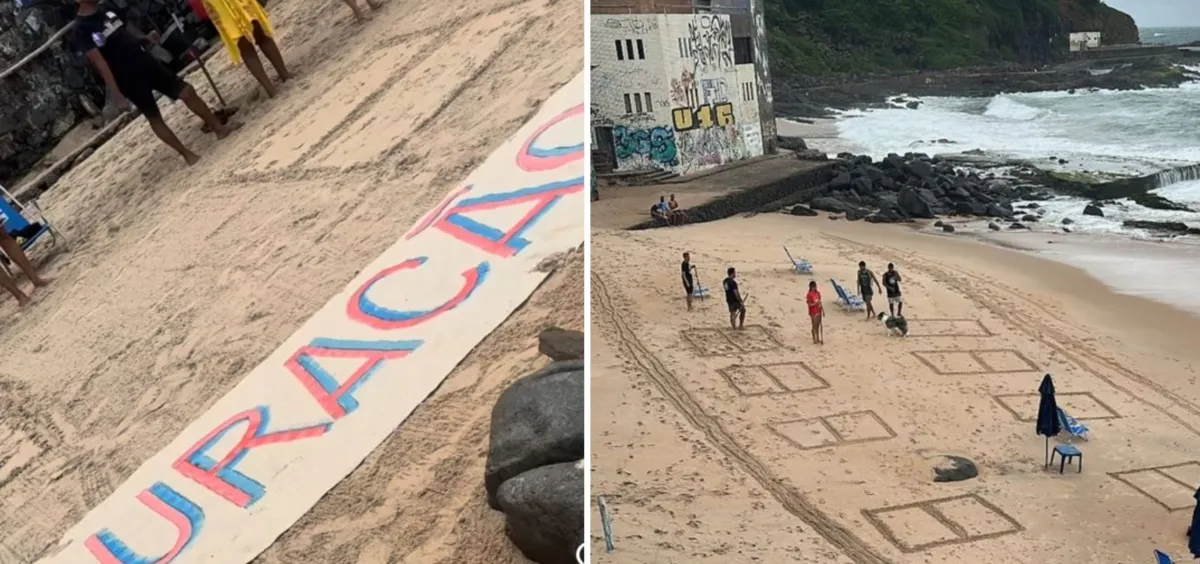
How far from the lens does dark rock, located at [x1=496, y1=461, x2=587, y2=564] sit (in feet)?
6.62

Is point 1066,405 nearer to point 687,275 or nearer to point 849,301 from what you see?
point 849,301

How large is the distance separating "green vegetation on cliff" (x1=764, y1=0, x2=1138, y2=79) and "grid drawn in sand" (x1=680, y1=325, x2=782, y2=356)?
3150mm

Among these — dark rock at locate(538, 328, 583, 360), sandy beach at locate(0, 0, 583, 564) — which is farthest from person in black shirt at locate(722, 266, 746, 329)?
dark rock at locate(538, 328, 583, 360)

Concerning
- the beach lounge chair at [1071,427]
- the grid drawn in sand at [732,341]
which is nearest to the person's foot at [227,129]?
the grid drawn in sand at [732,341]

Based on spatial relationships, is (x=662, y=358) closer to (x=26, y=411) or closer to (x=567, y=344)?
(x=567, y=344)

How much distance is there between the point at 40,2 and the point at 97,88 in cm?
97

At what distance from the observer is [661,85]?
4.84 metres

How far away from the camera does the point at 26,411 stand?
387 centimetres

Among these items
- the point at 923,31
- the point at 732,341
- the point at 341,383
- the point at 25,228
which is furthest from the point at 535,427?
the point at 923,31

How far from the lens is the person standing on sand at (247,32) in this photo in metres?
5.62

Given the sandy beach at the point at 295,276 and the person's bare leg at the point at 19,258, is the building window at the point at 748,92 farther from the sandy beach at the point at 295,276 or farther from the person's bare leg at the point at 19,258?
the person's bare leg at the point at 19,258

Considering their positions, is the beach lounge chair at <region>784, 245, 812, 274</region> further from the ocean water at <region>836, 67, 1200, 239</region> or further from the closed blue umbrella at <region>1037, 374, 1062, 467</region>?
the ocean water at <region>836, 67, 1200, 239</region>

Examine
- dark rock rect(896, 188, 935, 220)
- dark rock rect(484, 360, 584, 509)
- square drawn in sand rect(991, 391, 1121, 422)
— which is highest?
dark rock rect(484, 360, 584, 509)

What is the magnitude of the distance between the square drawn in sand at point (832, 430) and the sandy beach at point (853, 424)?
1cm
